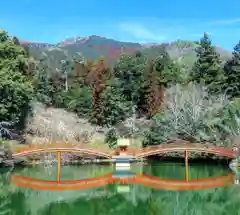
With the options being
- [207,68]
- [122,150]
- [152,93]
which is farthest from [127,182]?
[207,68]

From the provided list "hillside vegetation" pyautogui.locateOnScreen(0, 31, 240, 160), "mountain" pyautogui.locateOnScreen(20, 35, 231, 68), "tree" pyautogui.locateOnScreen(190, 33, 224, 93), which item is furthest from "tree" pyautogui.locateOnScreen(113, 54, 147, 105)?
"mountain" pyautogui.locateOnScreen(20, 35, 231, 68)

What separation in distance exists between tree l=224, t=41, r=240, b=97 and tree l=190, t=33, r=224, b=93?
0.50 metres

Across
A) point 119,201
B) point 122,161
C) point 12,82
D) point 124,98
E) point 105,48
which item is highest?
point 105,48

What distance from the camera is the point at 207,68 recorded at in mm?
33719

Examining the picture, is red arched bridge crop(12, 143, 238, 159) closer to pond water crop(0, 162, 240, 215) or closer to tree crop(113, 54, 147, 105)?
pond water crop(0, 162, 240, 215)

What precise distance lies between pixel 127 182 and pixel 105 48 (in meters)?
53.1

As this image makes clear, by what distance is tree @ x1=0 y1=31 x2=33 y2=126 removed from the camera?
24812mm

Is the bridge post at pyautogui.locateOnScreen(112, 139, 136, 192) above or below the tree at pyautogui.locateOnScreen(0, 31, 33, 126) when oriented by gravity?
below

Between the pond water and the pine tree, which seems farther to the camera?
the pine tree

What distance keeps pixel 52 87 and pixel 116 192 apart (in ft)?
66.0

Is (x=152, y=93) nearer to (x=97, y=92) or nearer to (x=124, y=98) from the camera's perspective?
(x=124, y=98)

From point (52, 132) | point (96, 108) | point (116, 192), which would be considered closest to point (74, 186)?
point (116, 192)

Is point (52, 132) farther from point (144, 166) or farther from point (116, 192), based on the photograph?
point (116, 192)

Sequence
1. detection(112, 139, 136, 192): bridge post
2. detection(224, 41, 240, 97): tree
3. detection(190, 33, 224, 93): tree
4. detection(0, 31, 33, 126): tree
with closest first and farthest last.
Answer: detection(112, 139, 136, 192): bridge post, detection(0, 31, 33, 126): tree, detection(224, 41, 240, 97): tree, detection(190, 33, 224, 93): tree
